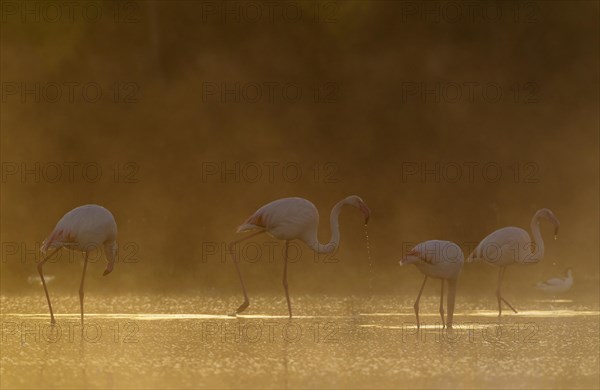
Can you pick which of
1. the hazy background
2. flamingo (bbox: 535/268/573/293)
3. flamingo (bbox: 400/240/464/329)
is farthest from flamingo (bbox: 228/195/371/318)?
the hazy background

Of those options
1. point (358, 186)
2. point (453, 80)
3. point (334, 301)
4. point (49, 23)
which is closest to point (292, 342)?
point (334, 301)

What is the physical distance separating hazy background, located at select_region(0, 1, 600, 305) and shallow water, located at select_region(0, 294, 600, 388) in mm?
5795

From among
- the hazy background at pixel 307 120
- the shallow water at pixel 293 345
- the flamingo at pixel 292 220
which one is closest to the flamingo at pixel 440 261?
the shallow water at pixel 293 345

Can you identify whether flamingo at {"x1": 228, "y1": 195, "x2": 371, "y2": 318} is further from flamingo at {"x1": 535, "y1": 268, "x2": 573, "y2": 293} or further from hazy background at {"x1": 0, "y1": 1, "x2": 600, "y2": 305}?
hazy background at {"x1": 0, "y1": 1, "x2": 600, "y2": 305}

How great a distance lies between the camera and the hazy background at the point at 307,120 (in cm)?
1919

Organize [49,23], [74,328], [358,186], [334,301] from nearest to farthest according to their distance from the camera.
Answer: [74,328] < [334,301] < [358,186] < [49,23]

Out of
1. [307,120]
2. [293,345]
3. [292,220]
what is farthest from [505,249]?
[307,120]

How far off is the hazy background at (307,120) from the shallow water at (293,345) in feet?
19.0

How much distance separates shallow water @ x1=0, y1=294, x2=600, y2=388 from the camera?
7160mm

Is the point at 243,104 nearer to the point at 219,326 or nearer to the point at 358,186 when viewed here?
the point at 358,186

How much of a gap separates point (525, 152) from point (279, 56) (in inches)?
208

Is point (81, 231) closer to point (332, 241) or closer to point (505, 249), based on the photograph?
point (332, 241)

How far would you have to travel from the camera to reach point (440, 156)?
2133cm

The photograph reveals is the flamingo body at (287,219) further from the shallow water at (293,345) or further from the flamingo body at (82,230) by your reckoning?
the flamingo body at (82,230)
